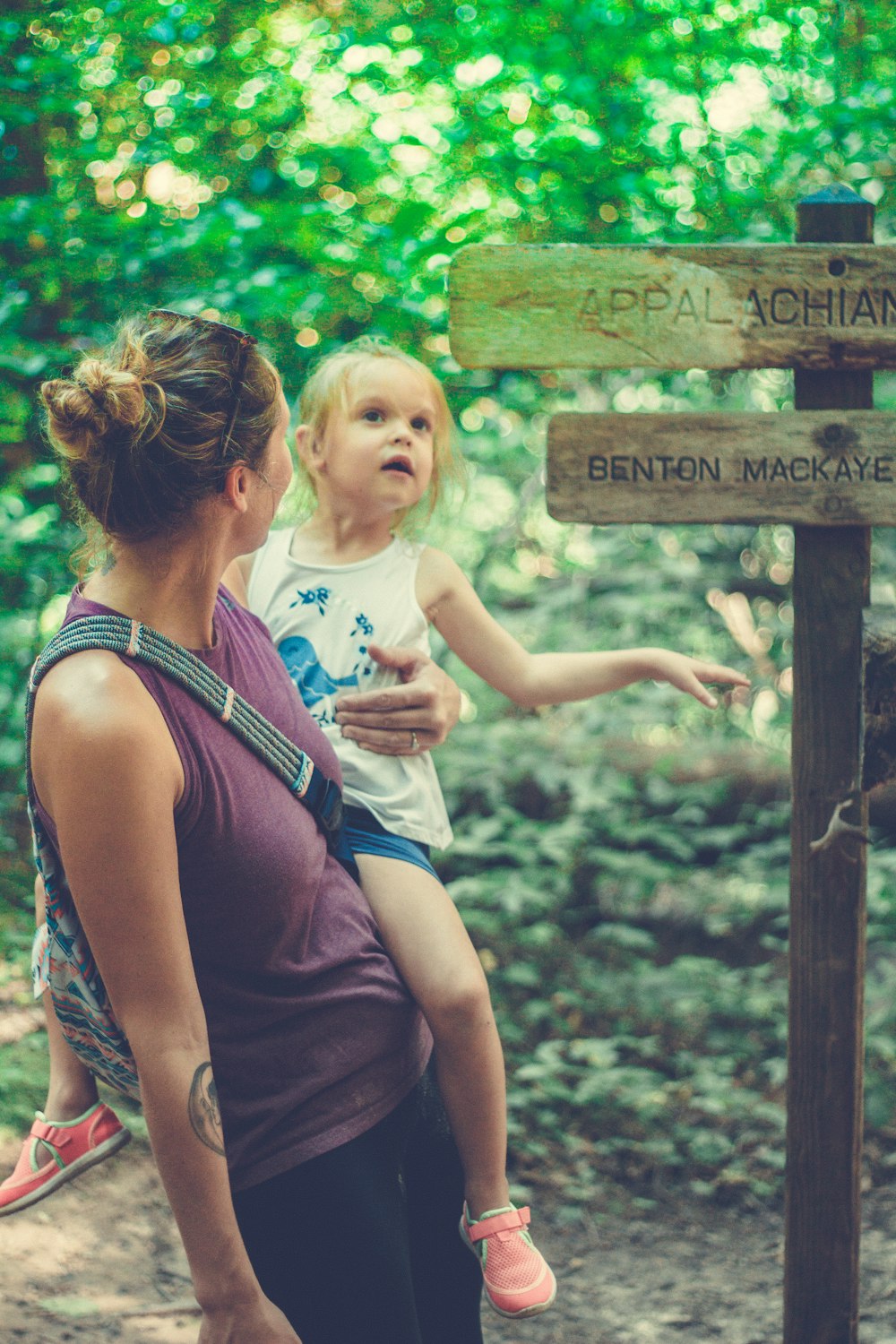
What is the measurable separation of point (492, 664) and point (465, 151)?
262cm

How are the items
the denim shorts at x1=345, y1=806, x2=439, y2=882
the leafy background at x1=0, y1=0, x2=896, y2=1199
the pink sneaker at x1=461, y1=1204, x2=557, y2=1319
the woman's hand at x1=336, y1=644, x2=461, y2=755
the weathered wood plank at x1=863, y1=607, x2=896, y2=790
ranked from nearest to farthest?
the pink sneaker at x1=461, y1=1204, x2=557, y2=1319
the denim shorts at x1=345, y1=806, x2=439, y2=882
the woman's hand at x1=336, y1=644, x2=461, y2=755
the weathered wood plank at x1=863, y1=607, x2=896, y2=790
the leafy background at x1=0, y1=0, x2=896, y2=1199

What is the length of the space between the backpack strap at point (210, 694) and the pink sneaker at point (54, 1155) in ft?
1.71

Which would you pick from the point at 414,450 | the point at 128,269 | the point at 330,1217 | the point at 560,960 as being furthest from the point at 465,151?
the point at 330,1217

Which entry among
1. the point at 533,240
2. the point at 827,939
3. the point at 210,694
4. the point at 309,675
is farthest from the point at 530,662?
the point at 533,240

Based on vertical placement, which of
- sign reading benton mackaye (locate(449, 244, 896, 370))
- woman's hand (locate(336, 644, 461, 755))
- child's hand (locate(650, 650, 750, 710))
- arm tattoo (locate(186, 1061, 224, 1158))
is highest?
sign reading benton mackaye (locate(449, 244, 896, 370))

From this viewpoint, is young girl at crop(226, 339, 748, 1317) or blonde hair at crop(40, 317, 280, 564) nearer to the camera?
blonde hair at crop(40, 317, 280, 564)

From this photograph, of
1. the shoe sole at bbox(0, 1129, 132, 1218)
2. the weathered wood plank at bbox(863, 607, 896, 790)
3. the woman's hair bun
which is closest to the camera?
the woman's hair bun

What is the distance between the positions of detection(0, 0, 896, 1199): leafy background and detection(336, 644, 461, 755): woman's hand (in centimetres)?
154

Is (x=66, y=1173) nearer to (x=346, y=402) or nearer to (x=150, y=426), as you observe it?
(x=150, y=426)

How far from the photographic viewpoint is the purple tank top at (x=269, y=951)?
4.35ft

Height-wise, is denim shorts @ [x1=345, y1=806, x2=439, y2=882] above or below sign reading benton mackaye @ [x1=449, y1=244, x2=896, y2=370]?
below

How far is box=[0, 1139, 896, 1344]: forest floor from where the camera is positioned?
2828 mm

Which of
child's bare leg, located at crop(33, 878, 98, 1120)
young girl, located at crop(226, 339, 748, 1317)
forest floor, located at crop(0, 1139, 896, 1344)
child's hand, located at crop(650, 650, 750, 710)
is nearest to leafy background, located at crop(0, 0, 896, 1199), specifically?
forest floor, located at crop(0, 1139, 896, 1344)

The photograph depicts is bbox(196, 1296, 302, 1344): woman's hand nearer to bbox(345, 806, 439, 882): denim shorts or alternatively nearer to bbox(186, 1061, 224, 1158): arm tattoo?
bbox(186, 1061, 224, 1158): arm tattoo
